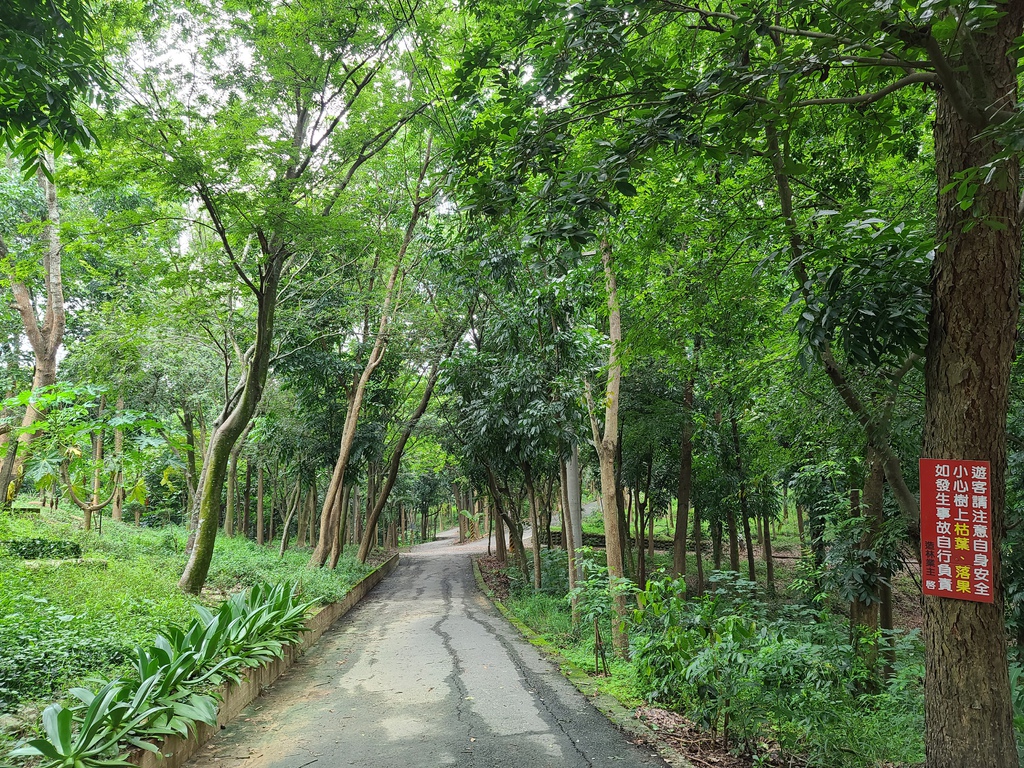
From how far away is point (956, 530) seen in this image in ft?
9.97

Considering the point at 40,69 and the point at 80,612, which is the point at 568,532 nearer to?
the point at 80,612

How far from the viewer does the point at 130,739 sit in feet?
11.5

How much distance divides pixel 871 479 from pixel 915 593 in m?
12.6

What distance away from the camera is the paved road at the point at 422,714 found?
428 cm

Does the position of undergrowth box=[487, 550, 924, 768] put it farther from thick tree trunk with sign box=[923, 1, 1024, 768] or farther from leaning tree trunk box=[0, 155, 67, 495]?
leaning tree trunk box=[0, 155, 67, 495]

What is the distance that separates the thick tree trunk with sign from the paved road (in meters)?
1.96

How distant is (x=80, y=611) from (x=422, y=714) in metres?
3.36

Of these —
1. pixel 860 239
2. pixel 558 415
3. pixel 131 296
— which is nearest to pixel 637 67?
pixel 860 239

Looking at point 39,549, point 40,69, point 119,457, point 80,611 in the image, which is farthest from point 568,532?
point 40,69

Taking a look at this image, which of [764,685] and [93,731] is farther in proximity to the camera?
[764,685]

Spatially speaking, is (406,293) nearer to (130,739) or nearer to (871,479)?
(871,479)

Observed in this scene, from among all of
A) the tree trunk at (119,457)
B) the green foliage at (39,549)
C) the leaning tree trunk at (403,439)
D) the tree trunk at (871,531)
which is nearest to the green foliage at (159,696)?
the green foliage at (39,549)

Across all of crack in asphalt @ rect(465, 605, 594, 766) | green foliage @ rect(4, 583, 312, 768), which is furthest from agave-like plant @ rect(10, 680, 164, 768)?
crack in asphalt @ rect(465, 605, 594, 766)

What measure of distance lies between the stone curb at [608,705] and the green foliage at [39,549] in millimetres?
7014
